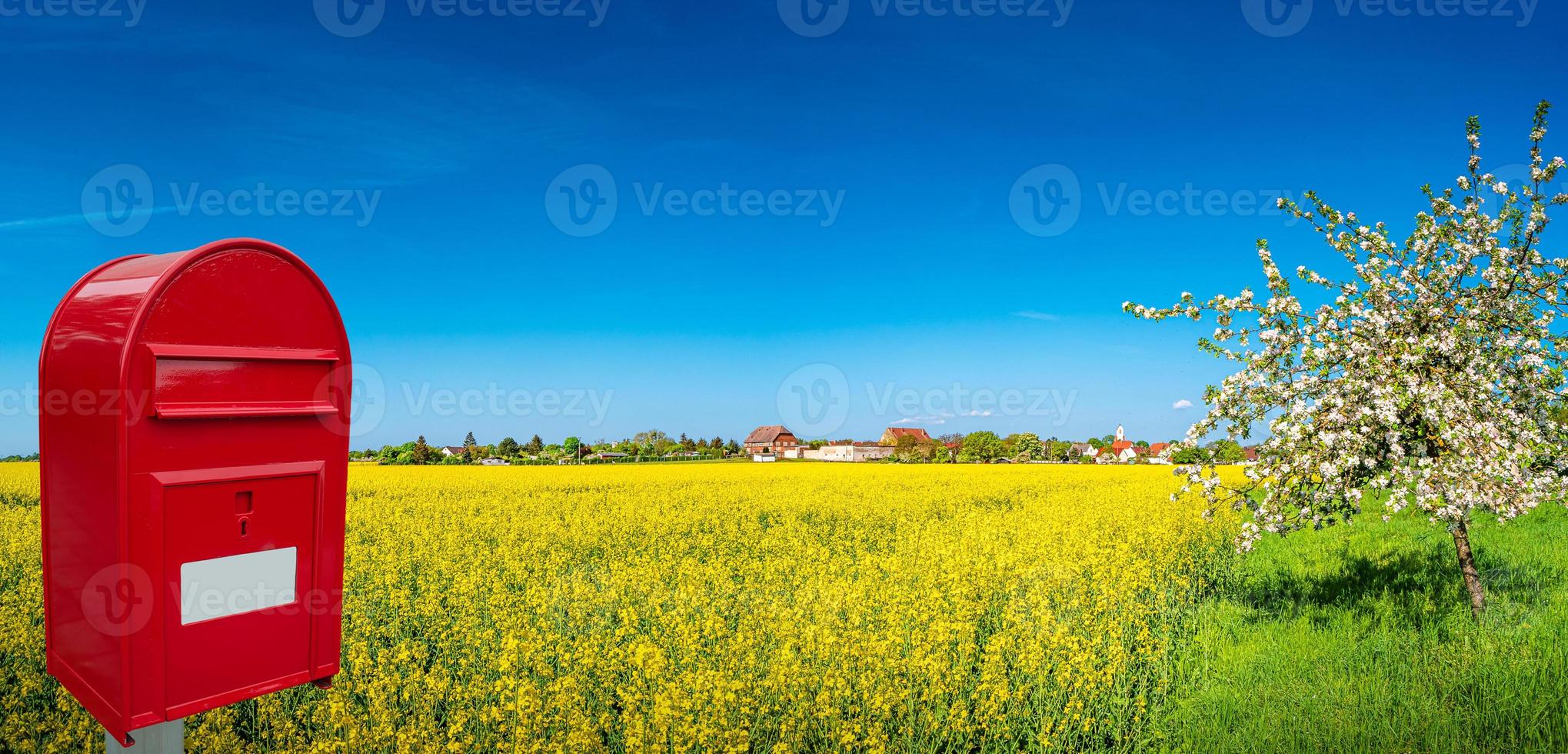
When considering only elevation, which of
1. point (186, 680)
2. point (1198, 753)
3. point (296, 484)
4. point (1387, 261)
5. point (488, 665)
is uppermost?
point (1387, 261)

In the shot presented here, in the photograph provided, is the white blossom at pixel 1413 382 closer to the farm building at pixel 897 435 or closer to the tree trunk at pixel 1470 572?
the tree trunk at pixel 1470 572

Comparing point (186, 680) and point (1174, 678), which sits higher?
point (186, 680)

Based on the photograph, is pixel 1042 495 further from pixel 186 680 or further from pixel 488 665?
pixel 186 680

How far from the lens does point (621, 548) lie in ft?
29.7

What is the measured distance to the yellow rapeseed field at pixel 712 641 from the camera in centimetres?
384

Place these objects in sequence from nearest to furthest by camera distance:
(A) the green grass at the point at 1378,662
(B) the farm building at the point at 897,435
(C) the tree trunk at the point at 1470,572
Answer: (A) the green grass at the point at 1378,662 → (C) the tree trunk at the point at 1470,572 → (B) the farm building at the point at 897,435

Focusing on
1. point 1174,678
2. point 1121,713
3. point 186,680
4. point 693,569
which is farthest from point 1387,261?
point 186,680

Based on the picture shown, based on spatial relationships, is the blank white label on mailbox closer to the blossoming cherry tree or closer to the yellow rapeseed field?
the yellow rapeseed field

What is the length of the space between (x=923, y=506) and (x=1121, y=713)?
9713 millimetres

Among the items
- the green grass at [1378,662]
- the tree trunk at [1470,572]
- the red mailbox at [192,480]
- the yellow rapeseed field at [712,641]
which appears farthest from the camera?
the tree trunk at [1470,572]

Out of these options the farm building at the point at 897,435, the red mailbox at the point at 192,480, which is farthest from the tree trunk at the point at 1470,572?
the farm building at the point at 897,435

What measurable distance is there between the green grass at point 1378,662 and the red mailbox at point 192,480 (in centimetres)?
436

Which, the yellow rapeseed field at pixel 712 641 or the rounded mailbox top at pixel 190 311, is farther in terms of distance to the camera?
the yellow rapeseed field at pixel 712 641

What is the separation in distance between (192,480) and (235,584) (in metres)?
0.37
